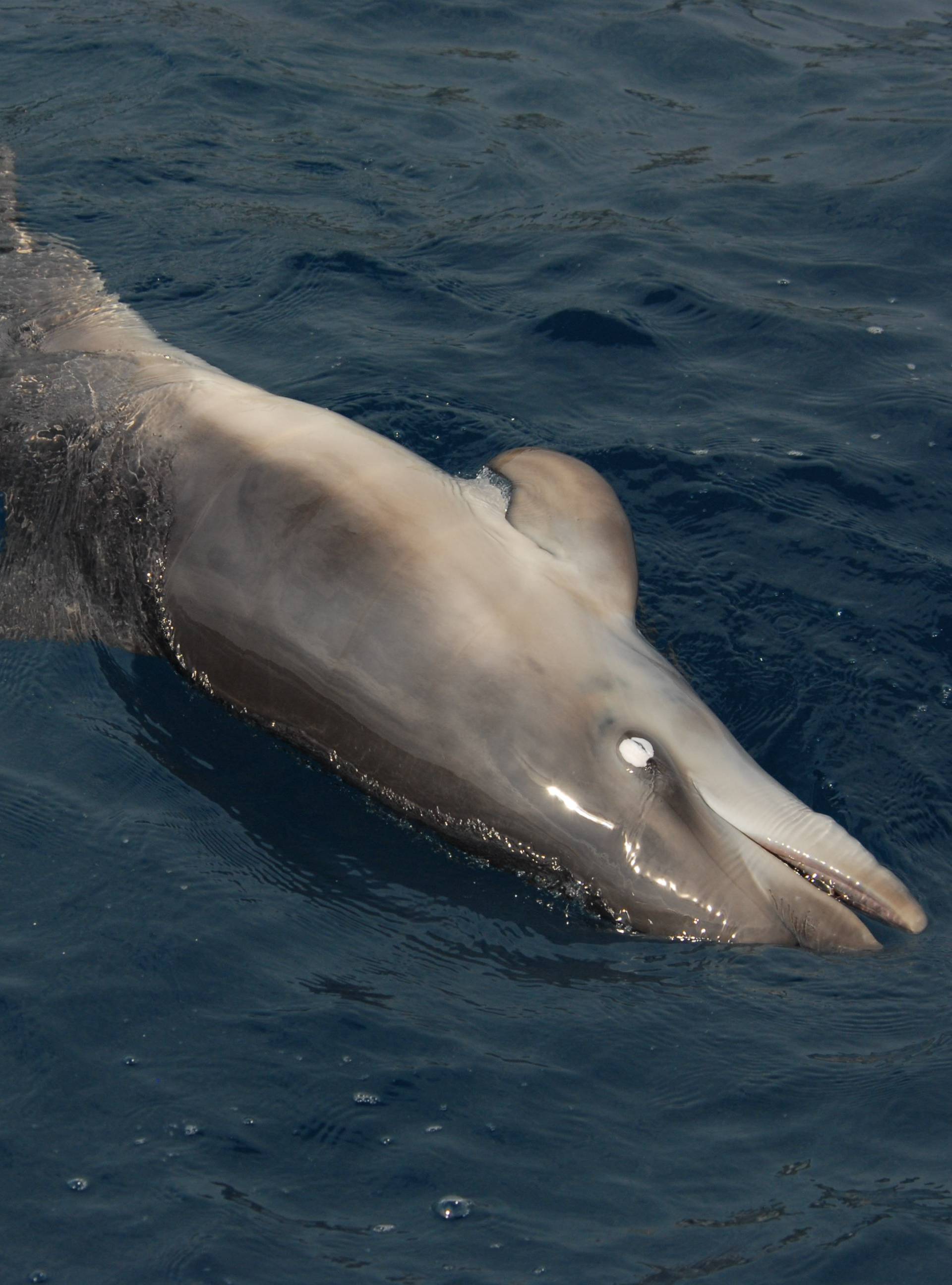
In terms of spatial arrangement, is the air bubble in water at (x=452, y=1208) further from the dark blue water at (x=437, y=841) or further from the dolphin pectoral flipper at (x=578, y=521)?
the dolphin pectoral flipper at (x=578, y=521)

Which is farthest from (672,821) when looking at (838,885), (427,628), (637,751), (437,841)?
(427,628)

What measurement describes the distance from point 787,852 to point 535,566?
7.34 ft

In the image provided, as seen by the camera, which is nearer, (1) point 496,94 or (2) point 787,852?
(2) point 787,852

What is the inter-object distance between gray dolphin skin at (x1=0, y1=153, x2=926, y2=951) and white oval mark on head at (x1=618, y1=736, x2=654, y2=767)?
0.05 feet

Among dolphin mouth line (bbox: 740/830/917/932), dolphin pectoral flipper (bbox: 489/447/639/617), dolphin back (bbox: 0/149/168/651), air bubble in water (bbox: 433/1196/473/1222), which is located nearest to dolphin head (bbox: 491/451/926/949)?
dolphin mouth line (bbox: 740/830/917/932)

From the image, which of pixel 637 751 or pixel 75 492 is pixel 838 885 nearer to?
pixel 637 751

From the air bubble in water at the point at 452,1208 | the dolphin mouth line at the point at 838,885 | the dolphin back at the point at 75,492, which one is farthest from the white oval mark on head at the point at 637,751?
the dolphin back at the point at 75,492

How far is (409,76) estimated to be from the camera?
56.0 ft

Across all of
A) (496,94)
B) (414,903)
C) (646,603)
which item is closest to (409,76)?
(496,94)

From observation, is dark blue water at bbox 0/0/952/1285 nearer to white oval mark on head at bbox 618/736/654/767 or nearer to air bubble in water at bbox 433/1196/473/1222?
air bubble in water at bbox 433/1196/473/1222

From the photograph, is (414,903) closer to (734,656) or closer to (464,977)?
(464,977)

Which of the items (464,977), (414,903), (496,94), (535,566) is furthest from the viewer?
(496,94)

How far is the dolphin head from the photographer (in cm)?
720

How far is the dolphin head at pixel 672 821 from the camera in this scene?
7.20 metres
